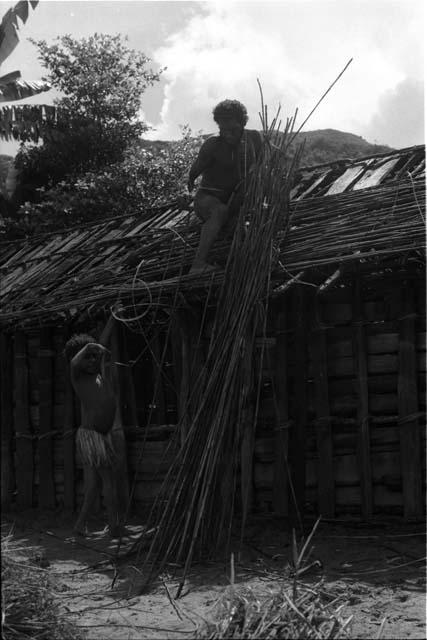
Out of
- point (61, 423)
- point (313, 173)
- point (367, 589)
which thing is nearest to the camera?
point (367, 589)

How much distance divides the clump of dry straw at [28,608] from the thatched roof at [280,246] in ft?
8.62

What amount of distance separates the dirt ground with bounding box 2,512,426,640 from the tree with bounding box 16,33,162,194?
13.0 m

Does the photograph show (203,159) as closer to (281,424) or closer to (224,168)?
(224,168)

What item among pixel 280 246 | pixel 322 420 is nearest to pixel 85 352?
pixel 280 246

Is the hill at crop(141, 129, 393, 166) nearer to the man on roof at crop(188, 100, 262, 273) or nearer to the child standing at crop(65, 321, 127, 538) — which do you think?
the man on roof at crop(188, 100, 262, 273)

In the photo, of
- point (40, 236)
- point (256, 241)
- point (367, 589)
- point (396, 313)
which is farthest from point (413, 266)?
point (40, 236)

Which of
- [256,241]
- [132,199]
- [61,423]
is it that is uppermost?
[132,199]

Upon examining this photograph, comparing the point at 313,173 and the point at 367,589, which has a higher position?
the point at 313,173

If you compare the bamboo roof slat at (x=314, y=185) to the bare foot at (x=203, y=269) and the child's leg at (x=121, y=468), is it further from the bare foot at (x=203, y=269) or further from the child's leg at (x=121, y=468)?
the child's leg at (x=121, y=468)

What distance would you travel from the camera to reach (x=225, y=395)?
195 inches

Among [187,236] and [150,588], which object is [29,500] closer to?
[187,236]

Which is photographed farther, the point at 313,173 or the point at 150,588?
the point at 313,173

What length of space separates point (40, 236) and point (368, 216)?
5.79 m

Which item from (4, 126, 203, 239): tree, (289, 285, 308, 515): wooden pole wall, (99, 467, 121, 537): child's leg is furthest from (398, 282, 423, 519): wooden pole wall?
(4, 126, 203, 239): tree
